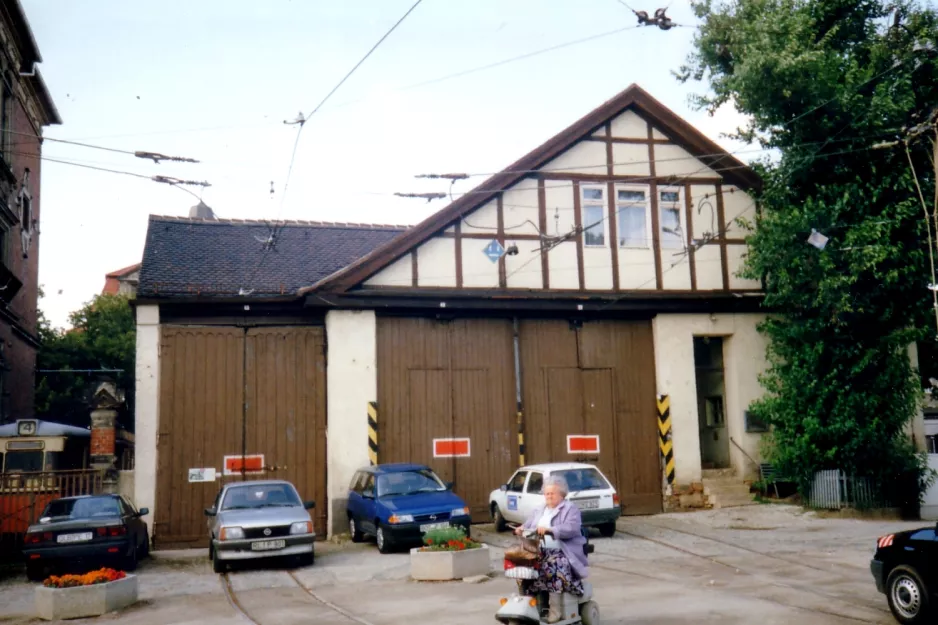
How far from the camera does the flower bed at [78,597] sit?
1098 centimetres

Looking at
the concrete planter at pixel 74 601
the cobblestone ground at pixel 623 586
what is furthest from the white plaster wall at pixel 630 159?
the concrete planter at pixel 74 601

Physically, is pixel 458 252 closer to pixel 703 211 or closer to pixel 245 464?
pixel 703 211

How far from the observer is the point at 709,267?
2188cm

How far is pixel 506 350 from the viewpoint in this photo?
2103 cm

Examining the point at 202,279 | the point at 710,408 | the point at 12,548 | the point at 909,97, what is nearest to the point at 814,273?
the point at 909,97

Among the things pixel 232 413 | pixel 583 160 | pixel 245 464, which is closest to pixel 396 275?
pixel 232 413

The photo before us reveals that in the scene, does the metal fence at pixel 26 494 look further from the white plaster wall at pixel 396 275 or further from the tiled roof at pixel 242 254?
the white plaster wall at pixel 396 275

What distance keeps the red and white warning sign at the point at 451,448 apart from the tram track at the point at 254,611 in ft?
21.2

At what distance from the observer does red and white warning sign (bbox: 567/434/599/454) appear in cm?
2098

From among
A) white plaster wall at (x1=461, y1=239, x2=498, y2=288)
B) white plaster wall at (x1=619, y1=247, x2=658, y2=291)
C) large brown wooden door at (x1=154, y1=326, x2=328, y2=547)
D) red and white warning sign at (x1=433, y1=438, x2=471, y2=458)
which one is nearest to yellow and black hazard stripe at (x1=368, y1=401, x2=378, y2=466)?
large brown wooden door at (x1=154, y1=326, x2=328, y2=547)

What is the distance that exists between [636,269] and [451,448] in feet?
20.3

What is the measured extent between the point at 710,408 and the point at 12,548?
1668 centimetres

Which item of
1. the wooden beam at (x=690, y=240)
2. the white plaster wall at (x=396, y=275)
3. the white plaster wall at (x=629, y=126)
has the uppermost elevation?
the white plaster wall at (x=629, y=126)

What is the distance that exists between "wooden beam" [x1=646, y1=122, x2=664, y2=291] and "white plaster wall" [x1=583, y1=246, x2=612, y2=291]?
1200 mm
